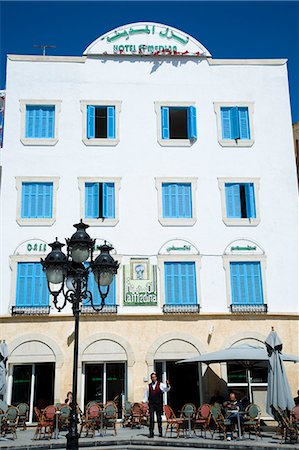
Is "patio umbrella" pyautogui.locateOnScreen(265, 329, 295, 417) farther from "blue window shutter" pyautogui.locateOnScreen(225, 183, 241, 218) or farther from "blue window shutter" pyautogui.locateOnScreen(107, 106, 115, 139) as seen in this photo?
"blue window shutter" pyautogui.locateOnScreen(107, 106, 115, 139)

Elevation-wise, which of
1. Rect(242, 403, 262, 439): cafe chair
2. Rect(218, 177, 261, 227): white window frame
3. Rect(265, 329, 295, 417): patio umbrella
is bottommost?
Rect(242, 403, 262, 439): cafe chair

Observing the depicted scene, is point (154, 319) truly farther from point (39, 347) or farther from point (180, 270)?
point (39, 347)

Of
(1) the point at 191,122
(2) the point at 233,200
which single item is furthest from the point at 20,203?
(2) the point at 233,200

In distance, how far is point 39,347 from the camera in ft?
63.1

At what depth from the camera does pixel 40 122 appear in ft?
72.3

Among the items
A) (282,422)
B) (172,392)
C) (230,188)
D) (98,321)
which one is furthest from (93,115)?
(282,422)

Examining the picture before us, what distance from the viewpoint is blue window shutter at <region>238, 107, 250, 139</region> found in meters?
22.5

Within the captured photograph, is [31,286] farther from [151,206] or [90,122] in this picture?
[90,122]

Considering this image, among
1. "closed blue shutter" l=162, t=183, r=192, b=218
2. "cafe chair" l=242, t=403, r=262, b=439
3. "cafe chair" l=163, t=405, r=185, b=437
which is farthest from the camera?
"closed blue shutter" l=162, t=183, r=192, b=218

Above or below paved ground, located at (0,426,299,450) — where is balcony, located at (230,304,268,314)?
above

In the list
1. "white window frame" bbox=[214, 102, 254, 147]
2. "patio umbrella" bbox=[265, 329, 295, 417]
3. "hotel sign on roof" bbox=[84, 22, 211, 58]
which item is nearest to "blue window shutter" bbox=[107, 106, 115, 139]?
"hotel sign on roof" bbox=[84, 22, 211, 58]

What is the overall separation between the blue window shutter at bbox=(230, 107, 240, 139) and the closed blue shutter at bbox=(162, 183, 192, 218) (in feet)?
10.1

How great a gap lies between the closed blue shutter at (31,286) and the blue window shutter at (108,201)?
3421mm

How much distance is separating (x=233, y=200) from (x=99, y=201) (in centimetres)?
555
